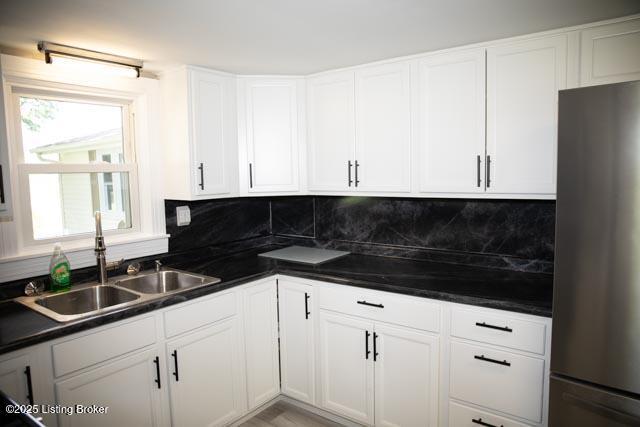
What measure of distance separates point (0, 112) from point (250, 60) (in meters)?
1.29

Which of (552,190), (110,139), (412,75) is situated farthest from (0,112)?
(552,190)

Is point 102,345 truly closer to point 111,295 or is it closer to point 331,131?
point 111,295

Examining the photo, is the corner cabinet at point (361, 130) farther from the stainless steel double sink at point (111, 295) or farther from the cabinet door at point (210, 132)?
the stainless steel double sink at point (111, 295)

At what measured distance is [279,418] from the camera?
2.67 metres

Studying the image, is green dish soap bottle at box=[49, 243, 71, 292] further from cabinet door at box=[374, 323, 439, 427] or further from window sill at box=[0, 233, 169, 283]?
cabinet door at box=[374, 323, 439, 427]

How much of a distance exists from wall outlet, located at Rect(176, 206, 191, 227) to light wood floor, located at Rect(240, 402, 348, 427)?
4.39 feet

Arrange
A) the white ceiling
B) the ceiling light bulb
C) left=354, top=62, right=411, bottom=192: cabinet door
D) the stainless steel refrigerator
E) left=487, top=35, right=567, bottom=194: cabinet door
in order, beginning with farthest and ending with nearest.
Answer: left=354, top=62, right=411, bottom=192: cabinet door, the ceiling light bulb, left=487, top=35, right=567, bottom=194: cabinet door, the white ceiling, the stainless steel refrigerator

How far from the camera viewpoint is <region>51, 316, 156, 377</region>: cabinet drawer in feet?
5.80

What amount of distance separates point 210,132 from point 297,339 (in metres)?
1.43

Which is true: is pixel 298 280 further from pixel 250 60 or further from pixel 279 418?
pixel 250 60

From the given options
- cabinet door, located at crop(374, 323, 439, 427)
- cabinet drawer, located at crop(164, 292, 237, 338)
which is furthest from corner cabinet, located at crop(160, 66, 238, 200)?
cabinet door, located at crop(374, 323, 439, 427)

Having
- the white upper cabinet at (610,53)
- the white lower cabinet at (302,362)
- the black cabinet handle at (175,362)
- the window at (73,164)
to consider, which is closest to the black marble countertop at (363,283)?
the white lower cabinet at (302,362)

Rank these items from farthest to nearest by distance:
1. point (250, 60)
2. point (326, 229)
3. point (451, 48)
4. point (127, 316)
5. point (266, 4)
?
point (326, 229), point (250, 60), point (451, 48), point (127, 316), point (266, 4)

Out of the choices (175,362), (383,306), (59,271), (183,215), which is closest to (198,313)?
(175,362)
